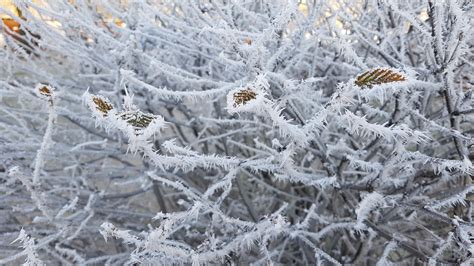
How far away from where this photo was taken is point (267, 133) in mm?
2625

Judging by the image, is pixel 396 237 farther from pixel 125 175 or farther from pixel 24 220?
pixel 24 220

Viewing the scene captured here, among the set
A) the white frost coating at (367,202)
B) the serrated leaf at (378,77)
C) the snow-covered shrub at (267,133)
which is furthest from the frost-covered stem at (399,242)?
the serrated leaf at (378,77)

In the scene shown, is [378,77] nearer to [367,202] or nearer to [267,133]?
[367,202]

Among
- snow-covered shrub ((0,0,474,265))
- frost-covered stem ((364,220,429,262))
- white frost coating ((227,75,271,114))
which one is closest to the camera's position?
white frost coating ((227,75,271,114))

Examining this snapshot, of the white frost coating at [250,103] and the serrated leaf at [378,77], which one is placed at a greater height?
the serrated leaf at [378,77]

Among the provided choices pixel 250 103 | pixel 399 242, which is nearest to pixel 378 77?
pixel 250 103

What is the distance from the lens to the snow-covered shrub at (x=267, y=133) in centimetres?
185

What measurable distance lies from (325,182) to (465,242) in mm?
566

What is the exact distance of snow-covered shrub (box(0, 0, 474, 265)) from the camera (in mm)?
1854

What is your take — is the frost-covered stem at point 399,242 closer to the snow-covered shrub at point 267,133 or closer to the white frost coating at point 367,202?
the snow-covered shrub at point 267,133

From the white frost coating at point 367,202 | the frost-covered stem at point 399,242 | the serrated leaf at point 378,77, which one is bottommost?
the frost-covered stem at point 399,242

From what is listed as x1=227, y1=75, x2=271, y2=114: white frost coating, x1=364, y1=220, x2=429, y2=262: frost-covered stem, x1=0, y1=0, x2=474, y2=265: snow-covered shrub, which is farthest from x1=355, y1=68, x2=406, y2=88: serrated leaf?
x1=364, y1=220, x2=429, y2=262: frost-covered stem

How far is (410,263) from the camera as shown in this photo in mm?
3289

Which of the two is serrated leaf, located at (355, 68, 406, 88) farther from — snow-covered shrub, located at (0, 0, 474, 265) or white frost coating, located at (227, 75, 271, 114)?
white frost coating, located at (227, 75, 271, 114)
